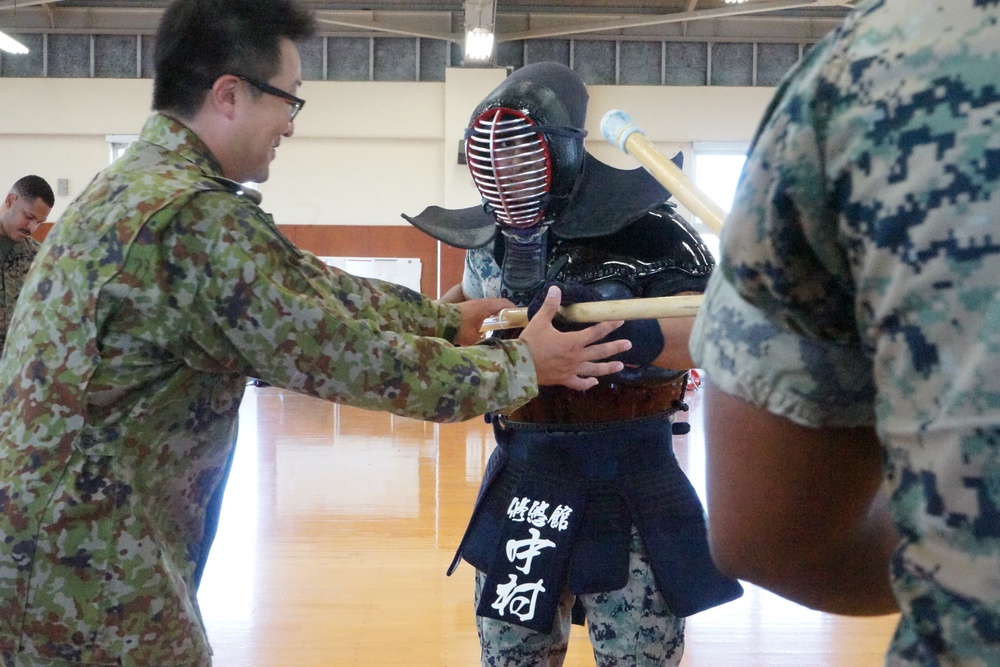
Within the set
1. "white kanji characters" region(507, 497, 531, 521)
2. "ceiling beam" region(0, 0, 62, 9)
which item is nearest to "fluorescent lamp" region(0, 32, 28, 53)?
"ceiling beam" region(0, 0, 62, 9)

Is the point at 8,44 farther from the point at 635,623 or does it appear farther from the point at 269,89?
the point at 635,623

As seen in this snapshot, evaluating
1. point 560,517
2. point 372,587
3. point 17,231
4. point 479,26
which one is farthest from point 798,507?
point 479,26

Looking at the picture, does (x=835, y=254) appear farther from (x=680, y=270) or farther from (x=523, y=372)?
(x=680, y=270)

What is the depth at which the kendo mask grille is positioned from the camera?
1.86 meters

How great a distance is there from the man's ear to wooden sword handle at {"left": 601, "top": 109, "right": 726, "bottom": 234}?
0.79m

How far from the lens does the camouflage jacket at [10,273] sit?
4.81 metres

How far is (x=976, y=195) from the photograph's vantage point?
402 mm

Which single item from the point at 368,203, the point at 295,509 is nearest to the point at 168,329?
the point at 295,509

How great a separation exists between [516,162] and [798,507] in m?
1.39

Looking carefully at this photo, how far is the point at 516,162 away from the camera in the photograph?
186 centimetres

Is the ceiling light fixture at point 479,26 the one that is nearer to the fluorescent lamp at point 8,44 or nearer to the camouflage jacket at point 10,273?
the fluorescent lamp at point 8,44

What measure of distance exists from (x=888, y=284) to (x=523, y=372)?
111 cm

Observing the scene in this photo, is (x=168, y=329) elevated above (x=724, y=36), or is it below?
below

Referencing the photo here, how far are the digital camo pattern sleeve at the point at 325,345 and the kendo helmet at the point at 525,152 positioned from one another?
1.58 ft
